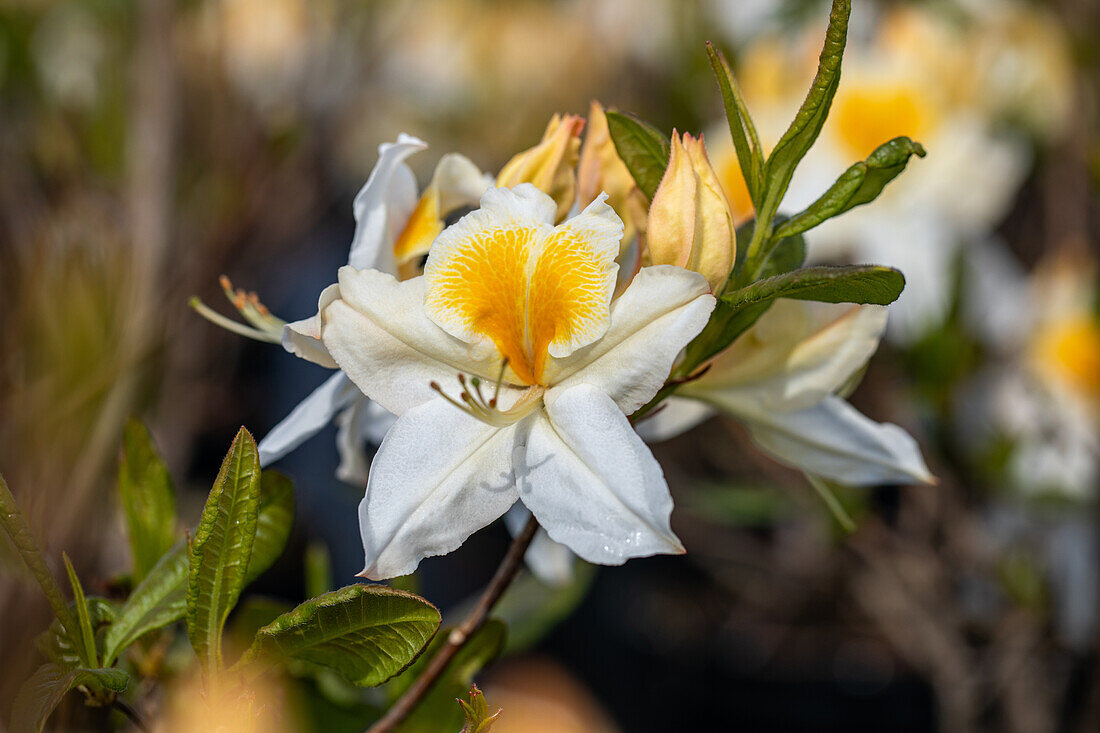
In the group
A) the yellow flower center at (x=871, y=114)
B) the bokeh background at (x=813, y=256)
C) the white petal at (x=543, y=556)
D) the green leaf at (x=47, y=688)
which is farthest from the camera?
the yellow flower center at (x=871, y=114)

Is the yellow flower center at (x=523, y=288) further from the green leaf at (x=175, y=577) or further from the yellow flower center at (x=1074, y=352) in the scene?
the yellow flower center at (x=1074, y=352)

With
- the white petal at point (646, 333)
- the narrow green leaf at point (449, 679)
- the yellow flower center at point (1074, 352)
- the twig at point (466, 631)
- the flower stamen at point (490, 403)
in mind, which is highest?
the white petal at point (646, 333)

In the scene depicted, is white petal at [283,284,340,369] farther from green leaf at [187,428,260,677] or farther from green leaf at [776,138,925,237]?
green leaf at [776,138,925,237]

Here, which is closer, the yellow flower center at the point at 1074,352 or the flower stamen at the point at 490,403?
the flower stamen at the point at 490,403

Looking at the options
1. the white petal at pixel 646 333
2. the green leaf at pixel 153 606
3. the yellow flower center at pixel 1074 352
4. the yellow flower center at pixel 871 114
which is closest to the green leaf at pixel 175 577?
the green leaf at pixel 153 606

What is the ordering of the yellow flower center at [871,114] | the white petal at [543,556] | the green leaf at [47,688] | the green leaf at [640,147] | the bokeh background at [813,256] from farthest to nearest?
1. the yellow flower center at [871,114]
2. the bokeh background at [813,256]
3. the white petal at [543,556]
4. the green leaf at [640,147]
5. the green leaf at [47,688]

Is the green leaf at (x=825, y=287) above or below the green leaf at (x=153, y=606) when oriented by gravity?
above

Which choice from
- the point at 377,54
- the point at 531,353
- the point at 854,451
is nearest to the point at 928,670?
the point at 854,451

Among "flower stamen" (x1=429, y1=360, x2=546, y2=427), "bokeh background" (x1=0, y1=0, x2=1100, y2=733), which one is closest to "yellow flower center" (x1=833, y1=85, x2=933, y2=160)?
"bokeh background" (x1=0, y1=0, x2=1100, y2=733)
